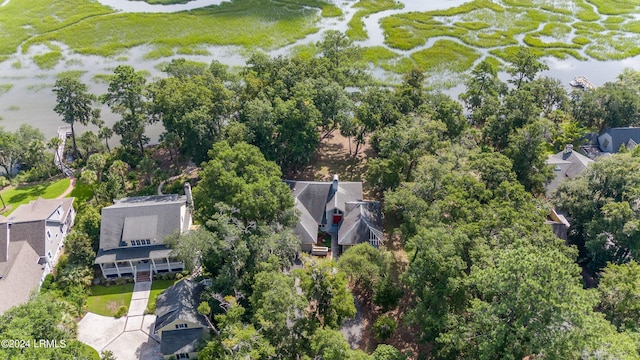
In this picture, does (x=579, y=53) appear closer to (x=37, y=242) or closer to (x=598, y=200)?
(x=598, y=200)

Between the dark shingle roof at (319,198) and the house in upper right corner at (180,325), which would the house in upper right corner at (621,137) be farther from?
the house in upper right corner at (180,325)

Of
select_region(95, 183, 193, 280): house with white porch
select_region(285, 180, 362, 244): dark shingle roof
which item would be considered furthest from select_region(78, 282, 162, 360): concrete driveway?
select_region(285, 180, 362, 244): dark shingle roof

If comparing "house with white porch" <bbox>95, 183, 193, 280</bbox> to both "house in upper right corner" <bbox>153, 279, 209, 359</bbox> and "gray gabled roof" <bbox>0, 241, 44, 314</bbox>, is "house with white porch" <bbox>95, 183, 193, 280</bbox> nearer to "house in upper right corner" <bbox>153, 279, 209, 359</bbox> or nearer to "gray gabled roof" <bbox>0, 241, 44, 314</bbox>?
"gray gabled roof" <bbox>0, 241, 44, 314</bbox>

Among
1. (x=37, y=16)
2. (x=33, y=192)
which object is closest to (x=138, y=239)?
(x=33, y=192)

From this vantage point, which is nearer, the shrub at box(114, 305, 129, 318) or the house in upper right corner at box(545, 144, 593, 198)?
the shrub at box(114, 305, 129, 318)

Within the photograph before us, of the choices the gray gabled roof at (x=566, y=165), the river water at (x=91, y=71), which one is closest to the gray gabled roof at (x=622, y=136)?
the gray gabled roof at (x=566, y=165)
